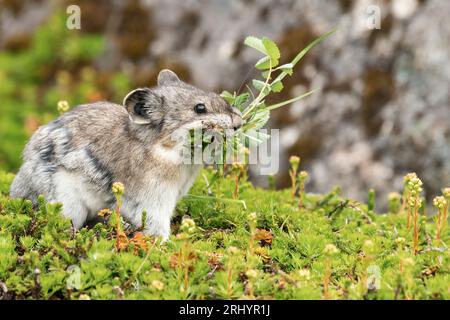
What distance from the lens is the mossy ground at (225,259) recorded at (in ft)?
20.4

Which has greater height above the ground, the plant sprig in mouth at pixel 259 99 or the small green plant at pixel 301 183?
the plant sprig in mouth at pixel 259 99

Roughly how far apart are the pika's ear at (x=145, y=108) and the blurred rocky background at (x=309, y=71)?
2646 millimetres

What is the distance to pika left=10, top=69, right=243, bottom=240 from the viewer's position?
7910 mm

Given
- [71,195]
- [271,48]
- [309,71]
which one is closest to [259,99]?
[271,48]

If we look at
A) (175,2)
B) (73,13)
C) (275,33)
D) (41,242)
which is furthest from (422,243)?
(73,13)


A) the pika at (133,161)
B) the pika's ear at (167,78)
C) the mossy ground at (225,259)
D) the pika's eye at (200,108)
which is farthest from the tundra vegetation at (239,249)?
the pika's ear at (167,78)

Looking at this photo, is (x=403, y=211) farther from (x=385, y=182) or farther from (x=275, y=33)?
(x=275, y=33)

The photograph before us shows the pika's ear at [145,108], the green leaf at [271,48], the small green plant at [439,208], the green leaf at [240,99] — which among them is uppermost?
the green leaf at [271,48]

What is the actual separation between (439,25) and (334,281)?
8.24 metres

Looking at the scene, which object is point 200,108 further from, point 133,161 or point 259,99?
point 133,161

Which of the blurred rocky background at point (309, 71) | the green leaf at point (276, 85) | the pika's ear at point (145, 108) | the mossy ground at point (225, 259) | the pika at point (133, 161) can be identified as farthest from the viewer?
the blurred rocky background at point (309, 71)

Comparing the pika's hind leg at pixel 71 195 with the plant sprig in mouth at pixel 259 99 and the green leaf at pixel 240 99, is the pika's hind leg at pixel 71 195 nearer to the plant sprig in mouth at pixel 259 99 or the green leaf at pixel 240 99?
the plant sprig in mouth at pixel 259 99

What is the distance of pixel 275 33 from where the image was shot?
51.3 ft

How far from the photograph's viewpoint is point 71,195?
26.4 feet
